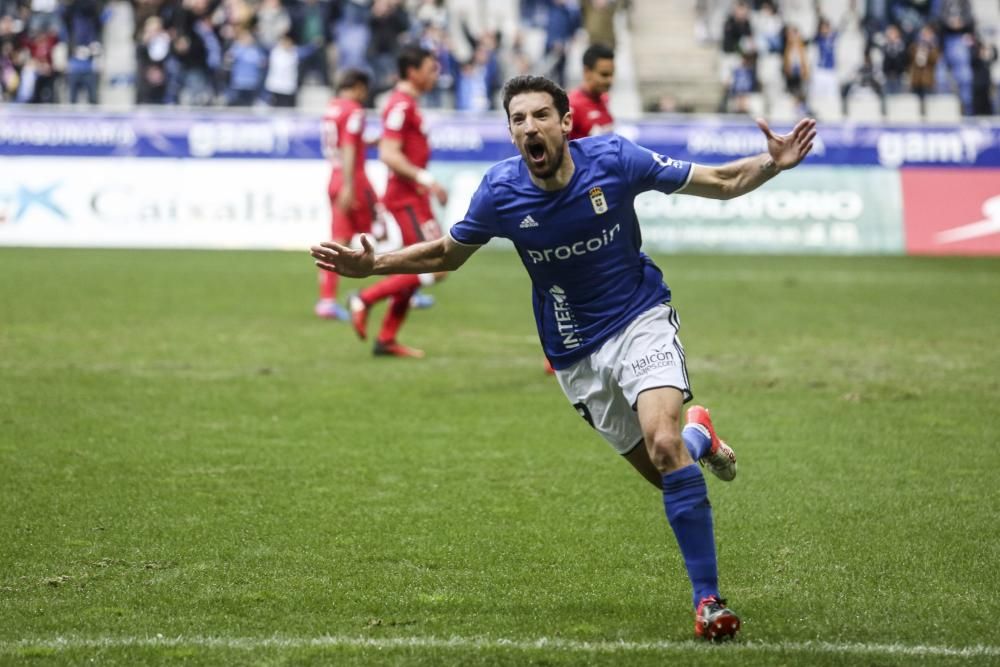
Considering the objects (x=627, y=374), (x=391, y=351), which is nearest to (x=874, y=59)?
(x=391, y=351)

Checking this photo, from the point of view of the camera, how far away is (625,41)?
33000mm

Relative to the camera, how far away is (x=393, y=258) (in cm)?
625

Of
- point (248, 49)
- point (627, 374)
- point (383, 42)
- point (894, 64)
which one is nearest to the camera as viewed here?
point (627, 374)

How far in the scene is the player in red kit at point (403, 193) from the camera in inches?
511

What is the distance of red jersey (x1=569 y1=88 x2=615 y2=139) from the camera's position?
11508 millimetres

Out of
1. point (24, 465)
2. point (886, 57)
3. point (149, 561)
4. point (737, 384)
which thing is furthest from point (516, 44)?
point (149, 561)

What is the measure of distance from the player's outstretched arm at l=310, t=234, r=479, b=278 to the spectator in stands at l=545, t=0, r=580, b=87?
2345cm

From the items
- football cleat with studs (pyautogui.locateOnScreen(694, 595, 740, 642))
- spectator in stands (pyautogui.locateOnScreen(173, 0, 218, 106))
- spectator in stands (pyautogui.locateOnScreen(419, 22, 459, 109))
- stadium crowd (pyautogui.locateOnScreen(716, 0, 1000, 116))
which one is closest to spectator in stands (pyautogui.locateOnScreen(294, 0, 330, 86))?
spectator in stands (pyautogui.locateOnScreen(173, 0, 218, 106))

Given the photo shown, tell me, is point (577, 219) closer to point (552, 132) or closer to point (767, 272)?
point (552, 132)

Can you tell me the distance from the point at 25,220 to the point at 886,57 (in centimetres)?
1720

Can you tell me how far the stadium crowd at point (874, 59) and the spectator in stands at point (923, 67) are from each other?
0.02 m

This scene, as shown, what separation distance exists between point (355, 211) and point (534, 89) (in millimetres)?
10952

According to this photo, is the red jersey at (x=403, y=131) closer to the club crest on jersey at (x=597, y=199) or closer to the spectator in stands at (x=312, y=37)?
the club crest on jersey at (x=597, y=199)

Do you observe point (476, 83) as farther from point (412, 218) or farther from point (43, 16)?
point (412, 218)
